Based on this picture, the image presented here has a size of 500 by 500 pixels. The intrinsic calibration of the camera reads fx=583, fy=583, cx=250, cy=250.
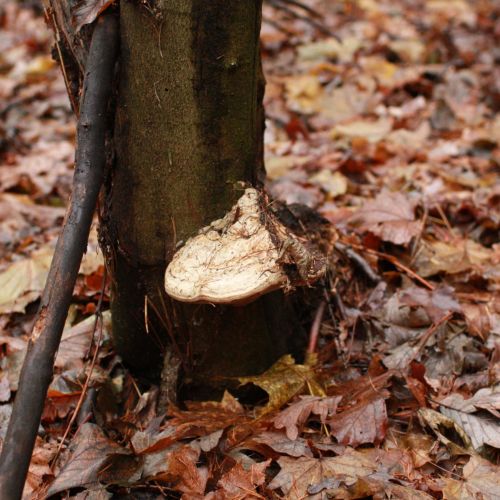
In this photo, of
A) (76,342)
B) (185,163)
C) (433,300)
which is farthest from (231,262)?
(433,300)

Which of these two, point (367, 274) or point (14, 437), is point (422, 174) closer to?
point (367, 274)

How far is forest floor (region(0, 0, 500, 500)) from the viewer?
7.36ft

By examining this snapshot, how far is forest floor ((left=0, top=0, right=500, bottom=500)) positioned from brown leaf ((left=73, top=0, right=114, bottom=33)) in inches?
44.6

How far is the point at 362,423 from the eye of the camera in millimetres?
2400

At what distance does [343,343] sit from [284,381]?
0.49m

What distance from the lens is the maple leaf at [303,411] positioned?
2385 mm

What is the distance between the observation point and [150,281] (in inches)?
99.3

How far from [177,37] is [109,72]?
0.94 ft

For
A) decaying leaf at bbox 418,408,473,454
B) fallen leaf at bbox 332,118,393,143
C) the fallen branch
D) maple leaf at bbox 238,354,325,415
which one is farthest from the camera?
fallen leaf at bbox 332,118,393,143

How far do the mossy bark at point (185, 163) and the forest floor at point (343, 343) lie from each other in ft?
0.63

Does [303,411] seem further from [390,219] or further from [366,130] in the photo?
[366,130]

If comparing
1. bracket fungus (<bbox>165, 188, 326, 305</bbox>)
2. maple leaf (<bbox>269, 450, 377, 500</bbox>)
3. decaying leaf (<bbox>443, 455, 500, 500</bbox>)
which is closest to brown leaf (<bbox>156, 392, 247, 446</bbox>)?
maple leaf (<bbox>269, 450, 377, 500</bbox>)

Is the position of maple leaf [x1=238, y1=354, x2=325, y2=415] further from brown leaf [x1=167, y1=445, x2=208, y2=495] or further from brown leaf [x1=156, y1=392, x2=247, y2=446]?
brown leaf [x1=167, y1=445, x2=208, y2=495]

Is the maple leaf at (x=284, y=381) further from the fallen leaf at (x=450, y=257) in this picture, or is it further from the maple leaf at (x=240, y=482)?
the fallen leaf at (x=450, y=257)
